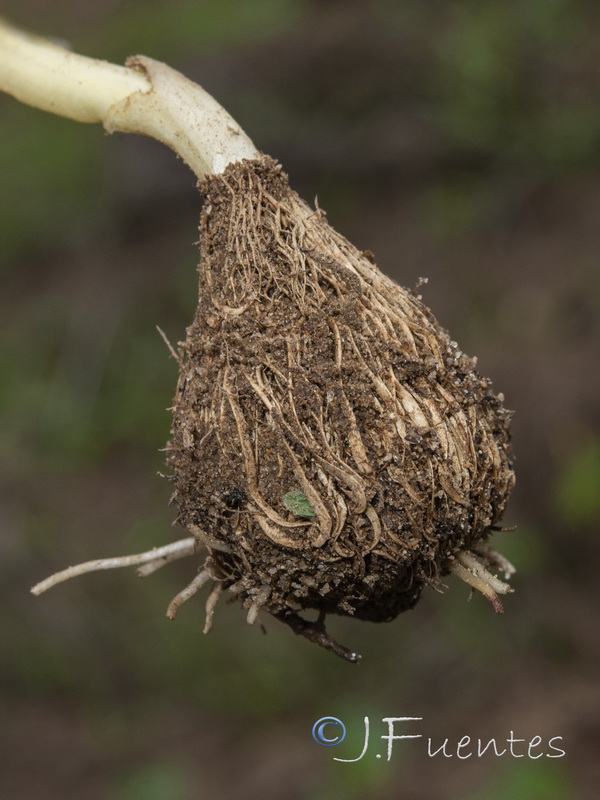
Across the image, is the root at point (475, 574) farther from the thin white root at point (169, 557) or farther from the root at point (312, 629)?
the thin white root at point (169, 557)

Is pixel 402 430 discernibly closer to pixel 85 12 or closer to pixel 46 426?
pixel 46 426

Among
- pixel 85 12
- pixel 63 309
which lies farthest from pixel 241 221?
pixel 85 12

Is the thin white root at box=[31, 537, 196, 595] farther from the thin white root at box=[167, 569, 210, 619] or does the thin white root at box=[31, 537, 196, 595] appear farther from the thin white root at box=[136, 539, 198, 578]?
the thin white root at box=[167, 569, 210, 619]

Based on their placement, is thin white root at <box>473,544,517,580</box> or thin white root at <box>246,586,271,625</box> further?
thin white root at <box>473,544,517,580</box>
